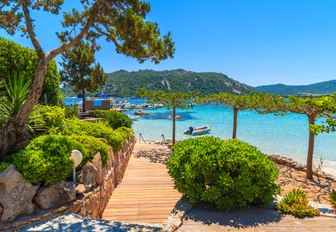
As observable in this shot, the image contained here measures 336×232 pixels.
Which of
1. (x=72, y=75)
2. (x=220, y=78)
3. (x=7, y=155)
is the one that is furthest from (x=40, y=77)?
(x=220, y=78)

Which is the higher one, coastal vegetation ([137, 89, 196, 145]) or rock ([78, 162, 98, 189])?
coastal vegetation ([137, 89, 196, 145])

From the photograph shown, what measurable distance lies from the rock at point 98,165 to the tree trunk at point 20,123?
4.90 ft

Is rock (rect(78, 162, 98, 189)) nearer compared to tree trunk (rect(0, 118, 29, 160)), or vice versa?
rock (rect(78, 162, 98, 189))

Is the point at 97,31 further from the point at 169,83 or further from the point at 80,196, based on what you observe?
the point at 169,83

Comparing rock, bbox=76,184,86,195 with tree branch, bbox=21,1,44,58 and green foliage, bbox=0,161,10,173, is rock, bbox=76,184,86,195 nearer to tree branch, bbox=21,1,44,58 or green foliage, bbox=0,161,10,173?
green foliage, bbox=0,161,10,173

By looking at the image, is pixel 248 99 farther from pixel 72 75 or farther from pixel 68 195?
pixel 72 75

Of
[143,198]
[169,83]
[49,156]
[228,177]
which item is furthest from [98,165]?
[169,83]

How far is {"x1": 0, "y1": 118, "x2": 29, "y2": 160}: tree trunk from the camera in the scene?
460 centimetres

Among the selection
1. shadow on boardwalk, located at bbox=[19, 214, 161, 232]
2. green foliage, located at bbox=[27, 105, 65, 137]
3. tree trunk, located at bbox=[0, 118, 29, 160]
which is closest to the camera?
shadow on boardwalk, located at bbox=[19, 214, 161, 232]

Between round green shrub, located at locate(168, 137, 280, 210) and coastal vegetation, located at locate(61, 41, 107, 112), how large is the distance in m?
16.5

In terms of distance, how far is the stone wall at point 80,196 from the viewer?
3654 millimetres

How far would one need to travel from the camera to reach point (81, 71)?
18562mm

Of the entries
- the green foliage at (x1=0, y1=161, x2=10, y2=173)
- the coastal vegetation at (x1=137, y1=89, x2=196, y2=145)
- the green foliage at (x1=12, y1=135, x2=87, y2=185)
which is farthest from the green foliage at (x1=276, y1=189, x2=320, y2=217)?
the coastal vegetation at (x1=137, y1=89, x2=196, y2=145)

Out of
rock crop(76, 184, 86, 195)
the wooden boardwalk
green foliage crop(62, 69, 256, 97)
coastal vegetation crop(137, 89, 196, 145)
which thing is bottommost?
the wooden boardwalk
